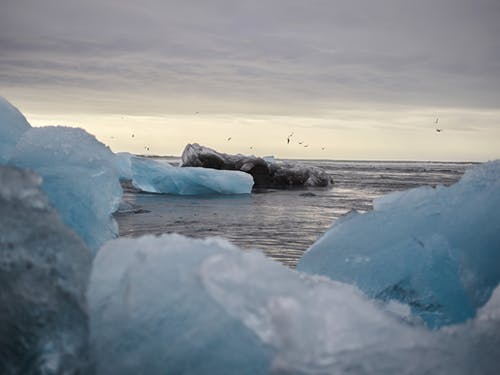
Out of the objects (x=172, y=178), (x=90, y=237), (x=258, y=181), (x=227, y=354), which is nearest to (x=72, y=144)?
(x=90, y=237)

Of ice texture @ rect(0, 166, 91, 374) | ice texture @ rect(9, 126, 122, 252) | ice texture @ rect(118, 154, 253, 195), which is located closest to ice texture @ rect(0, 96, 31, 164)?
ice texture @ rect(9, 126, 122, 252)

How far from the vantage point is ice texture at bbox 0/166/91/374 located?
2.27 m

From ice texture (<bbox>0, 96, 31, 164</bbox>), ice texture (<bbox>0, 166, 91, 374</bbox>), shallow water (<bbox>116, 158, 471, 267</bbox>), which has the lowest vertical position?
shallow water (<bbox>116, 158, 471, 267</bbox>)

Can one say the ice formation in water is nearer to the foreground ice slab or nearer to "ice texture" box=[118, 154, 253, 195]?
"ice texture" box=[118, 154, 253, 195]

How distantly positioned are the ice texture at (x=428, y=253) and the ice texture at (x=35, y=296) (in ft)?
6.43

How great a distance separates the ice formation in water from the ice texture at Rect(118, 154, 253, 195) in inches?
165

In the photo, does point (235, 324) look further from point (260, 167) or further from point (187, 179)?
point (260, 167)

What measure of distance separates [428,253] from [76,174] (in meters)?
2.56

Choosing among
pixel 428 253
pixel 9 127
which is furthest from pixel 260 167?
pixel 428 253

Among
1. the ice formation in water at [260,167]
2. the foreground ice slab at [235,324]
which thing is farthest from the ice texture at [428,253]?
the ice formation in water at [260,167]

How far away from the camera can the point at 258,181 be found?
24.7 metres

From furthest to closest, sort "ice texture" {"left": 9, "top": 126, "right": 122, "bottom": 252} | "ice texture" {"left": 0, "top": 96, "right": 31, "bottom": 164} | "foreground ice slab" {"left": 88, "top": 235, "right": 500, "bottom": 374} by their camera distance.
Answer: "ice texture" {"left": 0, "top": 96, "right": 31, "bottom": 164} → "ice texture" {"left": 9, "top": 126, "right": 122, "bottom": 252} → "foreground ice slab" {"left": 88, "top": 235, "right": 500, "bottom": 374}

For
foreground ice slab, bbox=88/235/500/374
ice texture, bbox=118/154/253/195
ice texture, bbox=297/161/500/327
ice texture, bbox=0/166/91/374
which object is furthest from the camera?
ice texture, bbox=118/154/253/195

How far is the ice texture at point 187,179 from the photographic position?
18.8m
